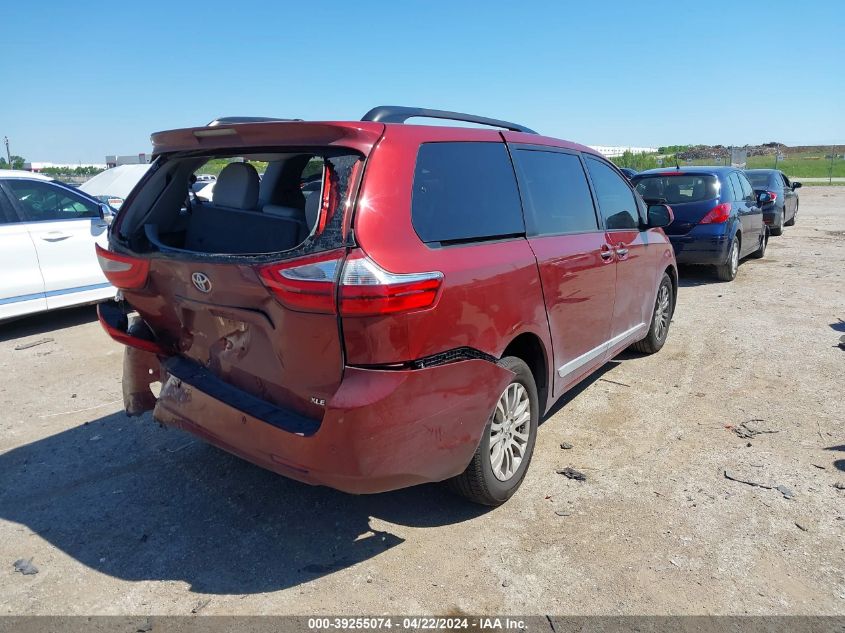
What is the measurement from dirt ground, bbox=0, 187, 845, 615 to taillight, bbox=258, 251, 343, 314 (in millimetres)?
1319

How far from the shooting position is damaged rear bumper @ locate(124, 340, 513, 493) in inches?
106

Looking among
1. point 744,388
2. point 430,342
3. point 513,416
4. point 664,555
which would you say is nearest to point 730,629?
point 664,555

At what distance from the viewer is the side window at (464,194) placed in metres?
3.03

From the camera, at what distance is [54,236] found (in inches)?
291

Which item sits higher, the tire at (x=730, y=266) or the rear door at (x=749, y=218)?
the rear door at (x=749, y=218)

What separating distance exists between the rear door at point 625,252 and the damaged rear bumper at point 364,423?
6.60 feet

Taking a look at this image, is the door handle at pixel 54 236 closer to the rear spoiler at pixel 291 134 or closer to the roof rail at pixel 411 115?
the rear spoiler at pixel 291 134

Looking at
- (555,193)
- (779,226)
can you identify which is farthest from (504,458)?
(779,226)

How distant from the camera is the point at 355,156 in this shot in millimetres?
2793

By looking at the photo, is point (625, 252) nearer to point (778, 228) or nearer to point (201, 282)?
point (201, 282)

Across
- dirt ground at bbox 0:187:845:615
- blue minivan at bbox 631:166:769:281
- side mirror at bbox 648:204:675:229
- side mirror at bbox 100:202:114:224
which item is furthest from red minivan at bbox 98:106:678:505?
blue minivan at bbox 631:166:769:281

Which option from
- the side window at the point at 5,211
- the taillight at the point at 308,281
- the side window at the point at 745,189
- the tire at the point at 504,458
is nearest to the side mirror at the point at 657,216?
the tire at the point at 504,458

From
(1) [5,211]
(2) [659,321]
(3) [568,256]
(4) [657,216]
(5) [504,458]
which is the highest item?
(1) [5,211]

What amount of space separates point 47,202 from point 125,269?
4963 millimetres
